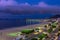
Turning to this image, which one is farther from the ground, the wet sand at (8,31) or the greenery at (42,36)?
the wet sand at (8,31)

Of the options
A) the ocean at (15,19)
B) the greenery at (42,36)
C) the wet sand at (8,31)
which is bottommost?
the greenery at (42,36)

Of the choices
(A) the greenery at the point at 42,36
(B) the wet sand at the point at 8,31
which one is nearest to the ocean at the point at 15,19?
(B) the wet sand at the point at 8,31

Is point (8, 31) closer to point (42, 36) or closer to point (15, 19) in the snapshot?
point (15, 19)

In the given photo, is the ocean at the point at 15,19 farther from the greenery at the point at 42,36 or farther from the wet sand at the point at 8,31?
the greenery at the point at 42,36

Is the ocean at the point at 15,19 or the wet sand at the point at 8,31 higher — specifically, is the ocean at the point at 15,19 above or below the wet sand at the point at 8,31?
above

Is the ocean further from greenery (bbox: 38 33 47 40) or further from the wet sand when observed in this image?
greenery (bbox: 38 33 47 40)

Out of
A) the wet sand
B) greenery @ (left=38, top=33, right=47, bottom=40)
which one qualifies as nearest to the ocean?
the wet sand

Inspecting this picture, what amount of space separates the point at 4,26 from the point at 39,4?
797mm

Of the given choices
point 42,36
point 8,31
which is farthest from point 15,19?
point 42,36

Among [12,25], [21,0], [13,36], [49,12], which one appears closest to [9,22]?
[12,25]

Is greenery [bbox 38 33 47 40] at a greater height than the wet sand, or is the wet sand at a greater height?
the wet sand

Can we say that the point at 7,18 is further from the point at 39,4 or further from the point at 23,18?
the point at 39,4

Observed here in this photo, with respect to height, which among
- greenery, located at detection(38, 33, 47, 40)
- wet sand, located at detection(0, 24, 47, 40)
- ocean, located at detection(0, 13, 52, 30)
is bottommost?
greenery, located at detection(38, 33, 47, 40)

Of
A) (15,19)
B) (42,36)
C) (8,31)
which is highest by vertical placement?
(15,19)
